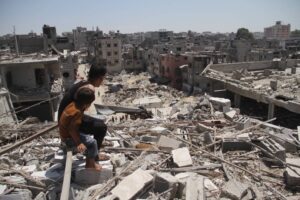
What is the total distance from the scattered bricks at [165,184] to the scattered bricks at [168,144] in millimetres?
1626

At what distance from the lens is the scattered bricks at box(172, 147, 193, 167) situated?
5594 mm

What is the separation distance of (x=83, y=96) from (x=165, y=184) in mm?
1760

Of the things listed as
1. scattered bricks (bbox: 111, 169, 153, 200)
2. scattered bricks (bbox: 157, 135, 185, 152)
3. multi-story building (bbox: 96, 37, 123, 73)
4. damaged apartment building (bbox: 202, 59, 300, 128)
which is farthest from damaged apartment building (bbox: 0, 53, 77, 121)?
multi-story building (bbox: 96, 37, 123, 73)

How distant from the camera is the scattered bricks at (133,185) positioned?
4.37 m

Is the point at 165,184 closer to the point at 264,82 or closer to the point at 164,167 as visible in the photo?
the point at 164,167

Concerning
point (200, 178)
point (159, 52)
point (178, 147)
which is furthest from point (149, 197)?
point (159, 52)

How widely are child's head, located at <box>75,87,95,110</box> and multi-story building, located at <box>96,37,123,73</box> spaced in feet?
170

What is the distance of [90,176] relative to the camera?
15.8ft

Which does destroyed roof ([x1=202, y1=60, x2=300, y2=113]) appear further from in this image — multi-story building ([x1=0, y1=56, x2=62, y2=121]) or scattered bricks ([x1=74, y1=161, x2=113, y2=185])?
scattered bricks ([x1=74, y1=161, x2=113, y2=185])

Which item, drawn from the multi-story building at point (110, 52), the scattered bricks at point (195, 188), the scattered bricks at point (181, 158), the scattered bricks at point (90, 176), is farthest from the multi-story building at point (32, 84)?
the multi-story building at point (110, 52)

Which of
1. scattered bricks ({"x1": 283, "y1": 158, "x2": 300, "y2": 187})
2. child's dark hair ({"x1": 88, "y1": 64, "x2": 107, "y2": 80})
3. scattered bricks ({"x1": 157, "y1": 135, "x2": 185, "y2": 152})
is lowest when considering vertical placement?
scattered bricks ({"x1": 283, "y1": 158, "x2": 300, "y2": 187})

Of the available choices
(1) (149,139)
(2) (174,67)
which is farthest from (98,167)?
(2) (174,67)

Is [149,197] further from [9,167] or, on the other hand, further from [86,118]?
[9,167]

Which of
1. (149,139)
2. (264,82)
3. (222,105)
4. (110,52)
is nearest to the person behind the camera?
(149,139)
